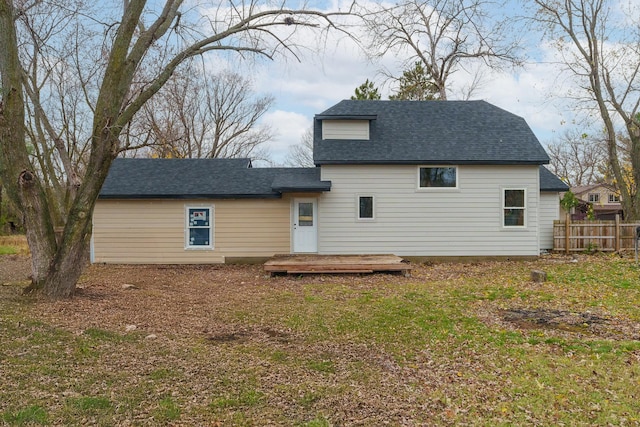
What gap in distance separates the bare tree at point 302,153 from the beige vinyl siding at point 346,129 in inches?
878

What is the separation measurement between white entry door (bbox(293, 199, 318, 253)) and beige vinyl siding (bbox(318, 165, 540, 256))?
26cm

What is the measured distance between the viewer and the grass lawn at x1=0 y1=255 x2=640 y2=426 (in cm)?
401

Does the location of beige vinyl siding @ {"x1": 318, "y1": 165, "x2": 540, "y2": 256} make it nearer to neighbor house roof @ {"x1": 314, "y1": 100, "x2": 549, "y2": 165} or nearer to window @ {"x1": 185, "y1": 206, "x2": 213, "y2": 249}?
neighbor house roof @ {"x1": 314, "y1": 100, "x2": 549, "y2": 165}

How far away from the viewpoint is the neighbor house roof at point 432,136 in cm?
1470

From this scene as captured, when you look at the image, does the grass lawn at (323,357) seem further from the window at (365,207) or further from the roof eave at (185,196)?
the roof eave at (185,196)

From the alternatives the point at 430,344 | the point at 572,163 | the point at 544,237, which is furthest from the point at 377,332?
the point at 572,163

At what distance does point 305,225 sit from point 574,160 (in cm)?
4489

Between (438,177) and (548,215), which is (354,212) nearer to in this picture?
(438,177)

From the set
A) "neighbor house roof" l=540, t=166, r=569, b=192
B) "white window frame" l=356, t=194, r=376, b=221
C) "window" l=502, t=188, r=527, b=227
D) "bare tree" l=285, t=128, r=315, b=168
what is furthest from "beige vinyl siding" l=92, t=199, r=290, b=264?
"bare tree" l=285, t=128, r=315, b=168

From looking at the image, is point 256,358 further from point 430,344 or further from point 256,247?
point 256,247

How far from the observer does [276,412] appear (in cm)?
401

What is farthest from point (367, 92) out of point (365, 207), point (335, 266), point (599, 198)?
point (599, 198)

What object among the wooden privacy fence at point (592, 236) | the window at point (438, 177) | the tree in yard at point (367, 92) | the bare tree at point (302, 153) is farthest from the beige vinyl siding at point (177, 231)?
the bare tree at point (302, 153)

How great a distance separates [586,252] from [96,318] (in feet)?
52.9
